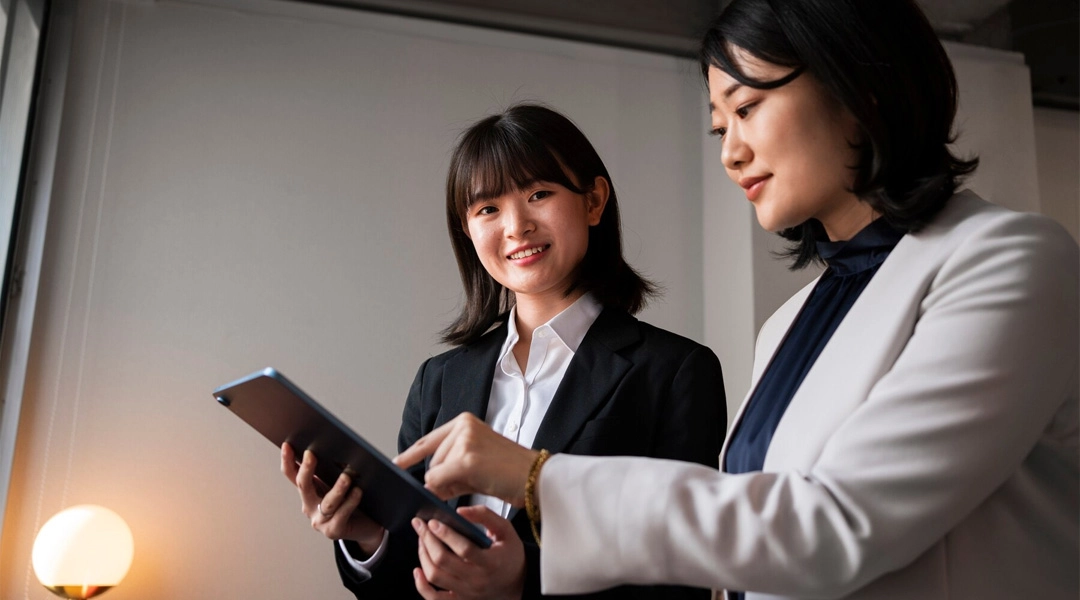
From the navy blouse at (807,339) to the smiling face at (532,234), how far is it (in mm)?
522

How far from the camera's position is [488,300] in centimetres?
189

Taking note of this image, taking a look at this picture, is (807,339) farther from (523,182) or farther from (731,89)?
(523,182)

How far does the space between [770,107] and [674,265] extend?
2.85m

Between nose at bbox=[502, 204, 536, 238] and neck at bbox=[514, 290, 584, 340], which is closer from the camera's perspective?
nose at bbox=[502, 204, 536, 238]

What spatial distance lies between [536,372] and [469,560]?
20.1 inches

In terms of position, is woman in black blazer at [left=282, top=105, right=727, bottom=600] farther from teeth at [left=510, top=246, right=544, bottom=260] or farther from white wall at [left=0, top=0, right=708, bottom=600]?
white wall at [left=0, top=0, right=708, bottom=600]

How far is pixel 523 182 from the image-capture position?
164 cm

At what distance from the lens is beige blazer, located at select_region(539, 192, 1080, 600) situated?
824 mm

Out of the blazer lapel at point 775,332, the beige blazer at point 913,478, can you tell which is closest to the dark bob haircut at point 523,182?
the blazer lapel at point 775,332

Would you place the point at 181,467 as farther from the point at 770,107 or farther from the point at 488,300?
the point at 770,107

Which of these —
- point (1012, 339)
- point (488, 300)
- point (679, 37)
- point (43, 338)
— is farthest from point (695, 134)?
point (1012, 339)

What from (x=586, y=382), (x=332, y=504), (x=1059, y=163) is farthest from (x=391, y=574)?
(x=1059, y=163)

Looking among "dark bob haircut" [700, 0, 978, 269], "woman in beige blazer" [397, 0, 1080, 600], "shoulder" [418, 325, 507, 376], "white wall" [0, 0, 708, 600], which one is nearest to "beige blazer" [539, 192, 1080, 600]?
"woman in beige blazer" [397, 0, 1080, 600]

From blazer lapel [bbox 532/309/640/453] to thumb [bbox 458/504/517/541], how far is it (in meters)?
0.27
